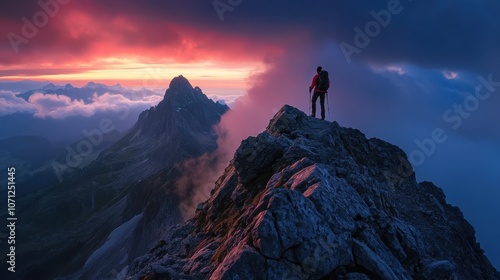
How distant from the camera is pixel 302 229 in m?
17.8

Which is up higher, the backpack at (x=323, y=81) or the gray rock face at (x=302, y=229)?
the backpack at (x=323, y=81)

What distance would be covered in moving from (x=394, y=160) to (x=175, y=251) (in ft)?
119

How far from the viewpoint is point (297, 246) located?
1739cm

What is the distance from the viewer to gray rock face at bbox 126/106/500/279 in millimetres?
17219

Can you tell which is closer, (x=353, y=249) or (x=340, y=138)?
(x=353, y=249)

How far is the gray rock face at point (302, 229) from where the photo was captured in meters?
17.2

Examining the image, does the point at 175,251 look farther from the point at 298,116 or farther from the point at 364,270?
the point at 298,116

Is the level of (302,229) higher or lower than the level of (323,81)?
lower

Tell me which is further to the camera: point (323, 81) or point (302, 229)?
point (323, 81)

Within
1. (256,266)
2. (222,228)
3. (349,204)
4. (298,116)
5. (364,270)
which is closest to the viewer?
(256,266)

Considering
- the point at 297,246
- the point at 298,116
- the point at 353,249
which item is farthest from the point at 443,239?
the point at 297,246

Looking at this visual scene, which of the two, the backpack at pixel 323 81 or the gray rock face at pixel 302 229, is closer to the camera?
the gray rock face at pixel 302 229

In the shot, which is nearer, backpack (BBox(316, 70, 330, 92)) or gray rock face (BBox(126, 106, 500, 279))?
gray rock face (BBox(126, 106, 500, 279))

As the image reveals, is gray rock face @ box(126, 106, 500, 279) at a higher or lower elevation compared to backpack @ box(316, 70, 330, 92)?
lower
